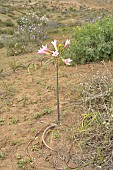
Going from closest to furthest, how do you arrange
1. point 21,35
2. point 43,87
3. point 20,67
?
1. point 43,87
2. point 20,67
3. point 21,35

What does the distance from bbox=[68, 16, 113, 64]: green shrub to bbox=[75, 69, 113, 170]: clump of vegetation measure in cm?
222

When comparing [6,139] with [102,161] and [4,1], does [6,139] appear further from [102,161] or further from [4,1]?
[4,1]

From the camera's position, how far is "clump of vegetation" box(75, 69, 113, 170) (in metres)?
3.03

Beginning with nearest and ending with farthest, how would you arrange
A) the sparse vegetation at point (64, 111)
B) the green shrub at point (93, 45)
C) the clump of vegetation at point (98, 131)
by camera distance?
the clump of vegetation at point (98, 131) → the sparse vegetation at point (64, 111) → the green shrub at point (93, 45)

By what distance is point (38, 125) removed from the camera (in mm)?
3939

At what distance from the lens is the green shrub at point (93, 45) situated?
6.00m

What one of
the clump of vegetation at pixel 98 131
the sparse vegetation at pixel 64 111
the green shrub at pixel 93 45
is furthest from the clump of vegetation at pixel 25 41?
the clump of vegetation at pixel 98 131

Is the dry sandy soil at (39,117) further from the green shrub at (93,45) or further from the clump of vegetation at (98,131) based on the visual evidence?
the green shrub at (93,45)

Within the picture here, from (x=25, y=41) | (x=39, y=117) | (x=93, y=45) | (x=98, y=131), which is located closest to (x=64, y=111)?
(x=39, y=117)

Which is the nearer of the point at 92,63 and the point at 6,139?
the point at 6,139

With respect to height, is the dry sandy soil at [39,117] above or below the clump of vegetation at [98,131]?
below

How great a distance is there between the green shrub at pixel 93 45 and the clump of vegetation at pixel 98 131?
2221 millimetres

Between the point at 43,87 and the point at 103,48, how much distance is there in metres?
1.52

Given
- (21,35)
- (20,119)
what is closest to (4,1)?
(21,35)
